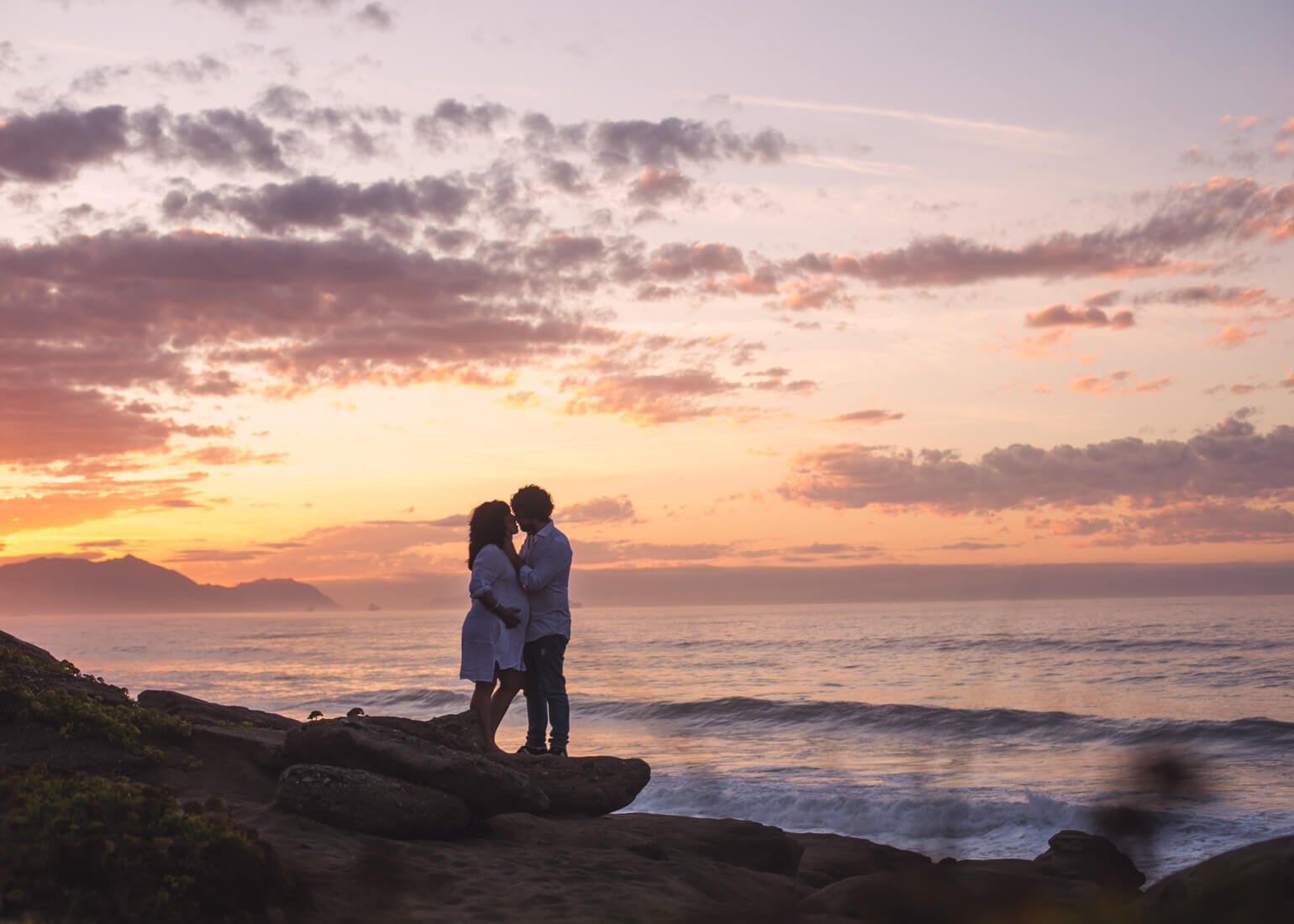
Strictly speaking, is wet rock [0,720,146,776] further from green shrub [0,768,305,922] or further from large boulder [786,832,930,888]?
large boulder [786,832,930,888]

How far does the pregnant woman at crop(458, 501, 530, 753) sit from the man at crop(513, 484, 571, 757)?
121 mm

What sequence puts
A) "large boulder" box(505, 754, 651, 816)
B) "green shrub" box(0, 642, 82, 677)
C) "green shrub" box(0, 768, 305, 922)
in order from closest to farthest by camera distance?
"green shrub" box(0, 768, 305, 922)
"green shrub" box(0, 642, 82, 677)
"large boulder" box(505, 754, 651, 816)

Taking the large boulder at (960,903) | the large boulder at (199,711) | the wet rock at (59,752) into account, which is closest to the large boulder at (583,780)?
the large boulder at (199,711)

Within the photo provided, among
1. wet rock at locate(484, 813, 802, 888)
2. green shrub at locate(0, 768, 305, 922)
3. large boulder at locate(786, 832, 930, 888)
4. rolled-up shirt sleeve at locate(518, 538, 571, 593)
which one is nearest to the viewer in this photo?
green shrub at locate(0, 768, 305, 922)

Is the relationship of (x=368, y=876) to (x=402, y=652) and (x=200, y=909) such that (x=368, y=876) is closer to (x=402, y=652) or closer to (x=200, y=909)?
(x=200, y=909)

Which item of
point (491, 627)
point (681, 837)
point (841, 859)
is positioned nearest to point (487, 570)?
point (491, 627)

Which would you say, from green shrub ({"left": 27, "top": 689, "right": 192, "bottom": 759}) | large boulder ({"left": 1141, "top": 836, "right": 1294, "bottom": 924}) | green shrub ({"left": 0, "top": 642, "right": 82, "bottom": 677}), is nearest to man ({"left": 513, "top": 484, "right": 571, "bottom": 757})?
green shrub ({"left": 27, "top": 689, "right": 192, "bottom": 759})

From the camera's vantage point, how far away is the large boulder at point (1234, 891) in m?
1.77

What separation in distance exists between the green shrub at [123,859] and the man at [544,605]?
15.1 ft

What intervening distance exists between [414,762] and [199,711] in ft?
10.4

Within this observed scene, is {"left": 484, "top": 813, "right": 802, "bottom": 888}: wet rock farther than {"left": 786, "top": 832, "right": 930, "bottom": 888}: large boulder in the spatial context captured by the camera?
No

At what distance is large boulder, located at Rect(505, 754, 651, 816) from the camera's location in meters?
9.56

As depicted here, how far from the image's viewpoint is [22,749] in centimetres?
737

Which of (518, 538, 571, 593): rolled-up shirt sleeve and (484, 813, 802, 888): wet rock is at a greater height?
(518, 538, 571, 593): rolled-up shirt sleeve
